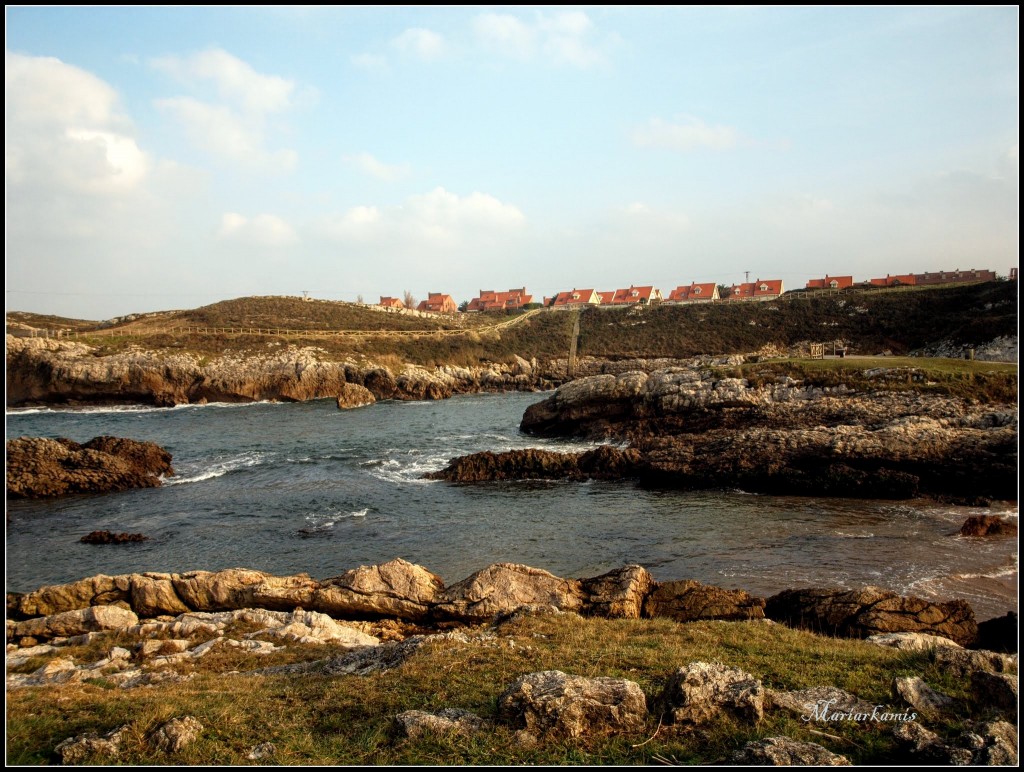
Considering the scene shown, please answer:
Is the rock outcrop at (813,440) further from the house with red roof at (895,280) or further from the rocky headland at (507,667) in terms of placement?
the house with red roof at (895,280)

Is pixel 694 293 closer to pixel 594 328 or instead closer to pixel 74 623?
pixel 594 328

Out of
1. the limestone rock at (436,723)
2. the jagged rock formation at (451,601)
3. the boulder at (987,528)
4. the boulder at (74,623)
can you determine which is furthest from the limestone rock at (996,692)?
the boulder at (74,623)

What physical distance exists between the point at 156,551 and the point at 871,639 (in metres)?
19.8

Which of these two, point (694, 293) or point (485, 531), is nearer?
point (485, 531)

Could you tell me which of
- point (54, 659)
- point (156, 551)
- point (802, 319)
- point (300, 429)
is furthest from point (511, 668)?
point (802, 319)

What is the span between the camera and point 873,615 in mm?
11312

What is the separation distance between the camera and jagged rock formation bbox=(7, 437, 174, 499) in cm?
2614

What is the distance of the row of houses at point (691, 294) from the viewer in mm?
112725

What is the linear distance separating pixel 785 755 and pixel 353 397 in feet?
181

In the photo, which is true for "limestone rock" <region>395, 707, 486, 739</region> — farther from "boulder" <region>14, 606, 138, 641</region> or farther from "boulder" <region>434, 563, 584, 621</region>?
"boulder" <region>14, 606, 138, 641</region>

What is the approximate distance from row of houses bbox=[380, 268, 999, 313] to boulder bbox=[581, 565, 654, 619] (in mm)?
99860

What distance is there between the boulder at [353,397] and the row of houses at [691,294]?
6682cm

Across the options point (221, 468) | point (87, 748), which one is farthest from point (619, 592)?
point (221, 468)

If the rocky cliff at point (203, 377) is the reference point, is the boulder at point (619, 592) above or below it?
below
